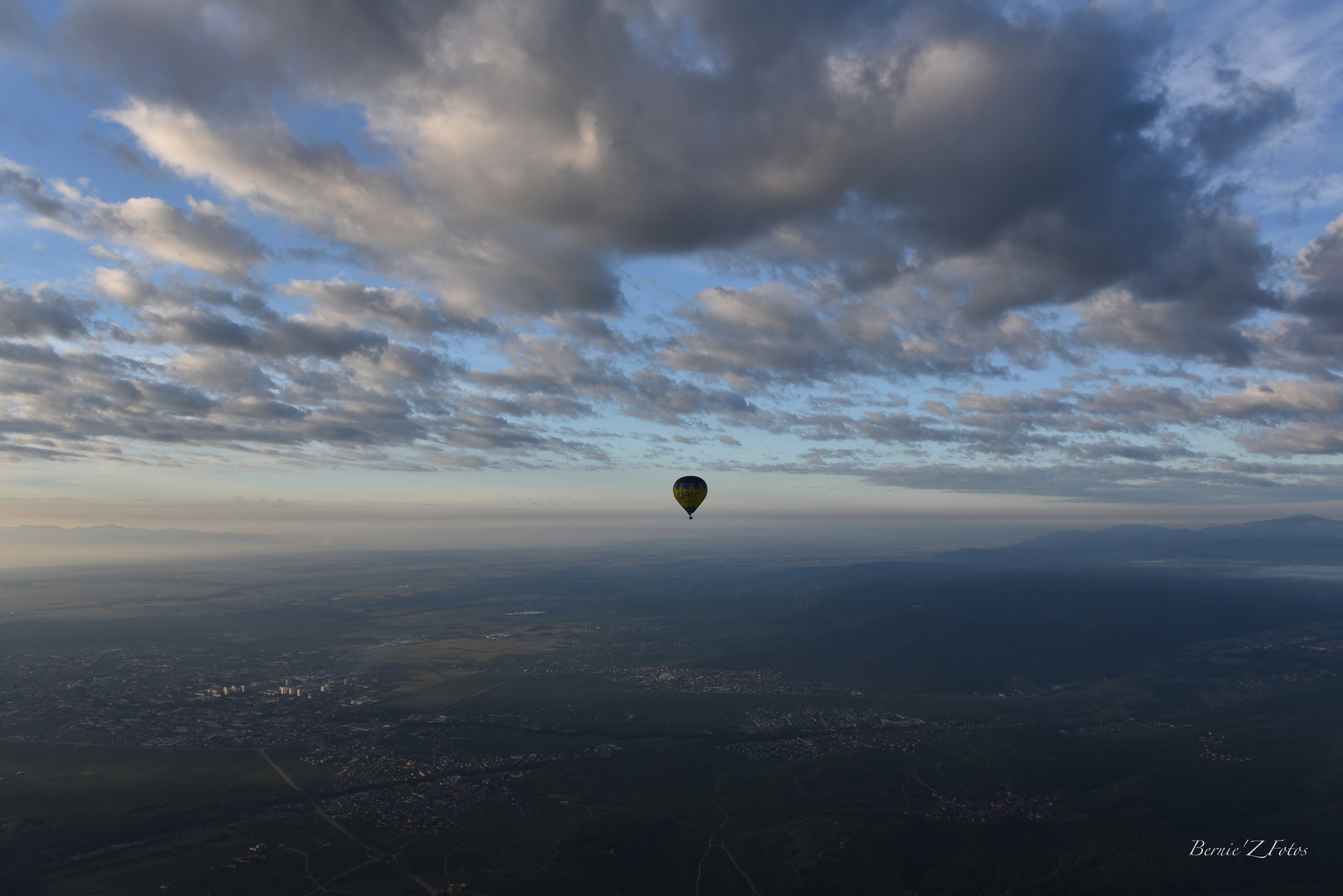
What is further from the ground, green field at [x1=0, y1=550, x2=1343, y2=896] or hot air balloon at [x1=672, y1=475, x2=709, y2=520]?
hot air balloon at [x1=672, y1=475, x2=709, y2=520]

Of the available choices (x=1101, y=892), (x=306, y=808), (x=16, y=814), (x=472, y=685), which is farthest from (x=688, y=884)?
(x=472, y=685)

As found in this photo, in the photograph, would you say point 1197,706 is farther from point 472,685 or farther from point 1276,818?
point 472,685

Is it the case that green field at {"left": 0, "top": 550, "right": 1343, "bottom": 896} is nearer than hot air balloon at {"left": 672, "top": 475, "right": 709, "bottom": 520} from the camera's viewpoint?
Yes

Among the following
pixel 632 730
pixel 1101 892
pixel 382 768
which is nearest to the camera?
pixel 1101 892

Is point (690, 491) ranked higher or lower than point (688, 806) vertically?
higher

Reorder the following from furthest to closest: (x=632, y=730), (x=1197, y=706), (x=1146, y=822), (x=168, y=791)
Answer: (x=1197, y=706) → (x=632, y=730) → (x=168, y=791) → (x=1146, y=822)

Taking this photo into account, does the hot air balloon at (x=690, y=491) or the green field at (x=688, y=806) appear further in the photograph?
the hot air balloon at (x=690, y=491)

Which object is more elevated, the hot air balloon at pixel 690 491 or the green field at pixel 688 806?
the hot air balloon at pixel 690 491

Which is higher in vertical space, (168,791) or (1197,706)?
(168,791)
